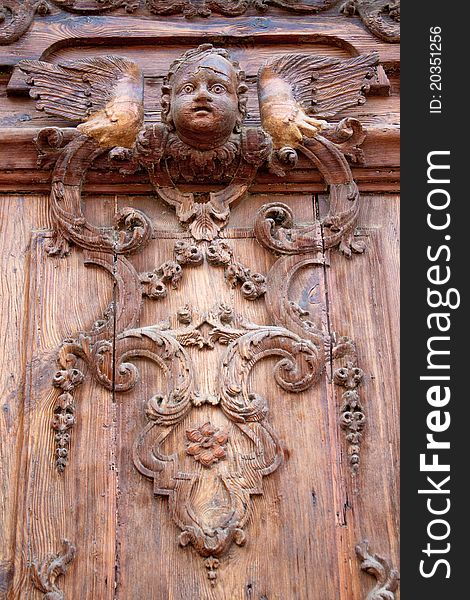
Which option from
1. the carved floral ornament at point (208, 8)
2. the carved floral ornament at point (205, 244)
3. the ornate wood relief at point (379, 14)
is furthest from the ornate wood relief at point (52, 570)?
the ornate wood relief at point (379, 14)

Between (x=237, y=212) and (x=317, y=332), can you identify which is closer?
(x=317, y=332)

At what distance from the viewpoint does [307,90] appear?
9.89ft

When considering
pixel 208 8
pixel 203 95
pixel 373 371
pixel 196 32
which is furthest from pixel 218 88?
pixel 373 371

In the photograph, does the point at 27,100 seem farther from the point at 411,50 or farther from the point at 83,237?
the point at 411,50

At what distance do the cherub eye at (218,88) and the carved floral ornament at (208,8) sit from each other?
61 cm

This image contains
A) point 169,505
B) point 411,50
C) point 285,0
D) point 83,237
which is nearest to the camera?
point 169,505

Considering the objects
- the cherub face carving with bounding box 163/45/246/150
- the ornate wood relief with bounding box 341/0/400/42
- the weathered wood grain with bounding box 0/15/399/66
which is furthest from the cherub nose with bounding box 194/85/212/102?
the ornate wood relief with bounding box 341/0/400/42

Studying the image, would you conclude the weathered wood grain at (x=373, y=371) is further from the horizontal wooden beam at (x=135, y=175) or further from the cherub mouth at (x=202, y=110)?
the cherub mouth at (x=202, y=110)

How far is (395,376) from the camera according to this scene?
2.64m

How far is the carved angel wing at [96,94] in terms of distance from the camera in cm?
288

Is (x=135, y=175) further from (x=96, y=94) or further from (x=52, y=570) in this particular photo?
(x=52, y=570)

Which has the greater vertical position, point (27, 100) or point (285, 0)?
point (285, 0)

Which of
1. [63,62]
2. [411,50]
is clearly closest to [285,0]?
[411,50]

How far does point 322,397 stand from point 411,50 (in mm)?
1275
